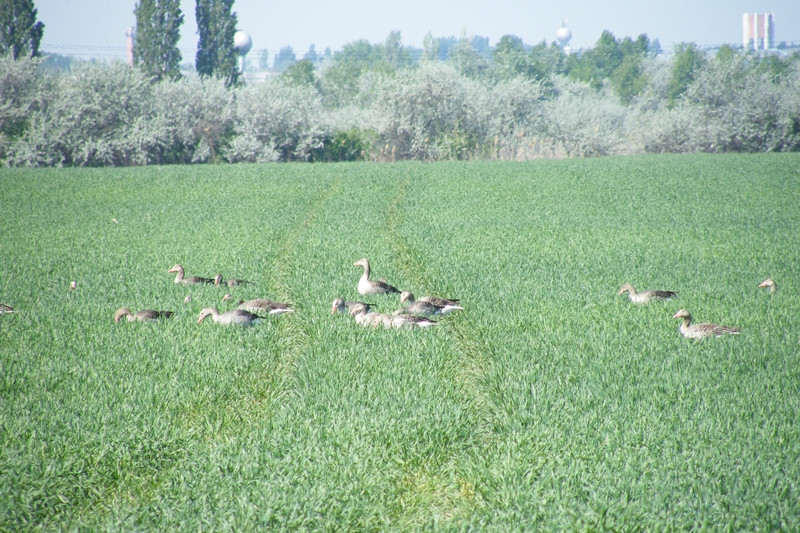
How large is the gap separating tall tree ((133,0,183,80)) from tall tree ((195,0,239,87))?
107 inches

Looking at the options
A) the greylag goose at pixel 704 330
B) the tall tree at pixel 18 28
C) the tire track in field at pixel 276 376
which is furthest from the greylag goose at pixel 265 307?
the tall tree at pixel 18 28

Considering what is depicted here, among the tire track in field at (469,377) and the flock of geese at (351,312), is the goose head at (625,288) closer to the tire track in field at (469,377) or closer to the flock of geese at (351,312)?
the tire track in field at (469,377)

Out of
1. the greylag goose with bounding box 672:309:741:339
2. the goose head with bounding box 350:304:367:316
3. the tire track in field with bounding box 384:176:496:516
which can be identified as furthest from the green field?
the goose head with bounding box 350:304:367:316

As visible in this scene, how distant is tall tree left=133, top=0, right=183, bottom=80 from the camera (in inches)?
2702

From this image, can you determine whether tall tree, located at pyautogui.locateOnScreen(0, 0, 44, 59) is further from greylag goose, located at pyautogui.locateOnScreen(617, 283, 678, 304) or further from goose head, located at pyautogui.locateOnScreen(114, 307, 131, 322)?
greylag goose, located at pyautogui.locateOnScreen(617, 283, 678, 304)

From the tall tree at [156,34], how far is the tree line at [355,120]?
1.24 metres

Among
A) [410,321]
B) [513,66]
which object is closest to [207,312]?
[410,321]

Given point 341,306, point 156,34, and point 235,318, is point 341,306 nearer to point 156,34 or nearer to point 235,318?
point 235,318

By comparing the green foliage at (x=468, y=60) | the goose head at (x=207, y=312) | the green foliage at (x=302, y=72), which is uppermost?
the green foliage at (x=468, y=60)

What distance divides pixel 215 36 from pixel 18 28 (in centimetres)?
2143

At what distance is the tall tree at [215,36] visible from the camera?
71.2 meters

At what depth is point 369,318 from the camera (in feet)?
30.6

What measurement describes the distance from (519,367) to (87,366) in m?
4.85

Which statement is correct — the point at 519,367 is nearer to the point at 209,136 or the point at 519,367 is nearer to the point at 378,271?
the point at 378,271
